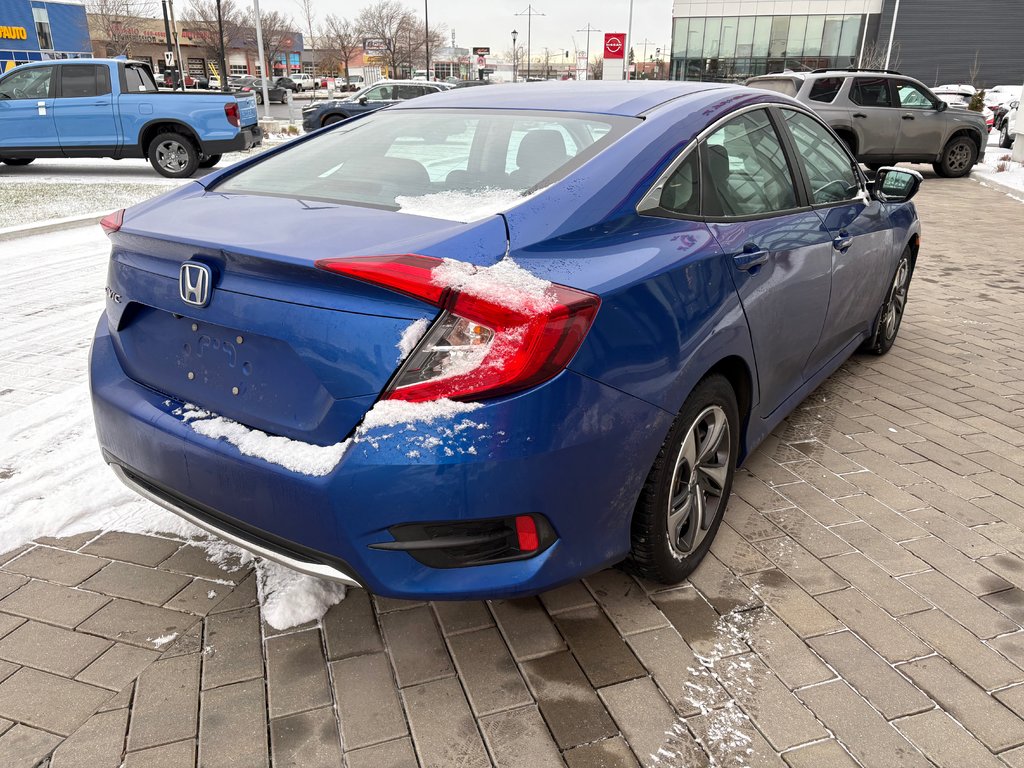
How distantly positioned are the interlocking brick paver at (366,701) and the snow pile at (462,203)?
1296 mm

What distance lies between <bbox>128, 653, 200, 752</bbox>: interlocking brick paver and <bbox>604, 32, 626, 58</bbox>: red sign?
1287 inches

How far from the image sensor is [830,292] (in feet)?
11.2

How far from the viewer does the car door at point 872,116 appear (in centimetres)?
1428

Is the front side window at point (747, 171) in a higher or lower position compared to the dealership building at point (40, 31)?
lower

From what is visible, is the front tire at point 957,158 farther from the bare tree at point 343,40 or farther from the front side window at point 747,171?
the bare tree at point 343,40

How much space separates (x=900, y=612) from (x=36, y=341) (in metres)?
4.94

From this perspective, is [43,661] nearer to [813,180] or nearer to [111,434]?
[111,434]

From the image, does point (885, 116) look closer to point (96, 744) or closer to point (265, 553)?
point (265, 553)

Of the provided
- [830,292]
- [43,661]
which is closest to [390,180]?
[43,661]

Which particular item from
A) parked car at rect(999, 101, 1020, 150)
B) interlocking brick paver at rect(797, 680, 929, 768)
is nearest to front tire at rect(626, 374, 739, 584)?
interlocking brick paver at rect(797, 680, 929, 768)

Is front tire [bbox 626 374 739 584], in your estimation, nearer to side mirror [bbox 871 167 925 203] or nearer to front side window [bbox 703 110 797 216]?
front side window [bbox 703 110 797 216]

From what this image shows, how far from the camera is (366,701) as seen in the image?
214cm

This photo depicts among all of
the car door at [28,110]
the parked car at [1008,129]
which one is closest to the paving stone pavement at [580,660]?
the car door at [28,110]

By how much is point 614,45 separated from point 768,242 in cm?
3216
